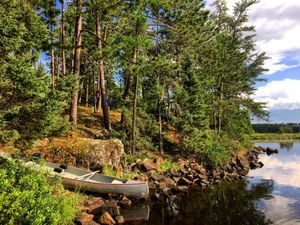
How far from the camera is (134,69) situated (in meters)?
19.0

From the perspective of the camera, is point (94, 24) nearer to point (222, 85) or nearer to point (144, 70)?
point (144, 70)

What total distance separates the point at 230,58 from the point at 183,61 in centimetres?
1055

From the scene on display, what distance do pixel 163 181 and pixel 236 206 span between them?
518 cm

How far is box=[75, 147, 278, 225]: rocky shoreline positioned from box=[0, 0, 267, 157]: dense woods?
2.14 metres

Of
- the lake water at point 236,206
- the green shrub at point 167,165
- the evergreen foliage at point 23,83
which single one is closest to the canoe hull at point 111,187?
the lake water at point 236,206

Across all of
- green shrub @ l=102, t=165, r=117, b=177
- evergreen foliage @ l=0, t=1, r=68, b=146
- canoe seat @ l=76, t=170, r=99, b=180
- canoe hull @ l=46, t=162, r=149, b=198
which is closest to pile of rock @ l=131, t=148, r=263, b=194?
green shrub @ l=102, t=165, r=117, b=177

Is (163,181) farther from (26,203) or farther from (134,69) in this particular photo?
(26,203)

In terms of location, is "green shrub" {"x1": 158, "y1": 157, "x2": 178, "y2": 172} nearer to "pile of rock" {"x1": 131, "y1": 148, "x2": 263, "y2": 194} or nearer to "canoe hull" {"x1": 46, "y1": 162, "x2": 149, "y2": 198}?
"pile of rock" {"x1": 131, "y1": 148, "x2": 263, "y2": 194}

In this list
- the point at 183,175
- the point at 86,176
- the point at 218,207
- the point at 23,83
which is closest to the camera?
the point at 23,83

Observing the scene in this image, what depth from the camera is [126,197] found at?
563 inches

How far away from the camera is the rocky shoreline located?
456 inches

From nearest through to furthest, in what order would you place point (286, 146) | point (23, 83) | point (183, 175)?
1. point (23, 83)
2. point (183, 175)
3. point (286, 146)

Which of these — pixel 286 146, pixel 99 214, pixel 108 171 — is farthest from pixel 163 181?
pixel 286 146

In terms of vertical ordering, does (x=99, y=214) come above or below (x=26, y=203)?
below
